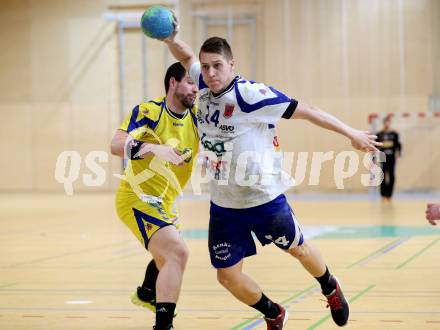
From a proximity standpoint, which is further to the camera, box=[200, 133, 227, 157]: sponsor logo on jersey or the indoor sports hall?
the indoor sports hall

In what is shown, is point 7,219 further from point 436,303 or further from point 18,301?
point 436,303

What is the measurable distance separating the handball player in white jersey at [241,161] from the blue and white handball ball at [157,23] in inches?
30.4

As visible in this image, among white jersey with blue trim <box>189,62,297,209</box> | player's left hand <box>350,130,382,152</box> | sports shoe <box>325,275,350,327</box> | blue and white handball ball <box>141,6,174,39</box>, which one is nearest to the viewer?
player's left hand <box>350,130,382,152</box>

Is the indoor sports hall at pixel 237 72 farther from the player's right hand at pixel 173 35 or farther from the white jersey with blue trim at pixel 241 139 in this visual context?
the white jersey with blue trim at pixel 241 139

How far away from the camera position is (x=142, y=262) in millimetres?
11539

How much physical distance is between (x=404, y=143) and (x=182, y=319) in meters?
22.2

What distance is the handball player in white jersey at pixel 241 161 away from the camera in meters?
6.09

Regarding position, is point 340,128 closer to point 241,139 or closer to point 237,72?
point 241,139

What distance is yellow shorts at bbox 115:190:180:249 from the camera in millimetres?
6977

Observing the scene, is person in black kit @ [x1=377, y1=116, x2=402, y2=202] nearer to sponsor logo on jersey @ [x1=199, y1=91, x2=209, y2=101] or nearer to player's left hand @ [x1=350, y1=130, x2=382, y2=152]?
sponsor logo on jersey @ [x1=199, y1=91, x2=209, y2=101]

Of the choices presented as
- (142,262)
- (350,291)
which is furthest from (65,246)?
(350,291)

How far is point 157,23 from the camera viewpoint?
679cm

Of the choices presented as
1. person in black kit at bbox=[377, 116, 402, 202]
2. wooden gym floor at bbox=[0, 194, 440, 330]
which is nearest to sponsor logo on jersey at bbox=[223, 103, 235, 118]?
wooden gym floor at bbox=[0, 194, 440, 330]

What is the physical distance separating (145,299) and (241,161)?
7.45ft
